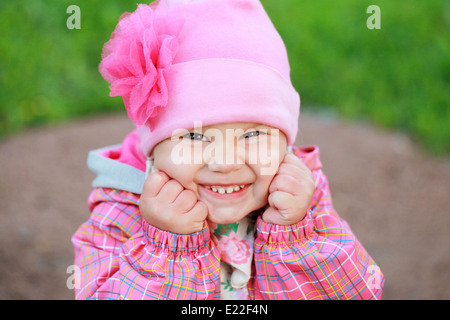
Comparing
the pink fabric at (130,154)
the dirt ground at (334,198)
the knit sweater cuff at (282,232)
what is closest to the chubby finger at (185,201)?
the knit sweater cuff at (282,232)

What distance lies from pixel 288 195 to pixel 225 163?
8.6 inches

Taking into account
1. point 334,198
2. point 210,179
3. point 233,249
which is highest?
point 210,179

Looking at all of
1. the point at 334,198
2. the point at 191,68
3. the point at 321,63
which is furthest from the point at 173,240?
the point at 321,63

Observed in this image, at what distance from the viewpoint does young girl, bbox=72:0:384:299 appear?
1.34 metres

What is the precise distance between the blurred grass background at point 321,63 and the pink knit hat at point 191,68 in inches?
98.5

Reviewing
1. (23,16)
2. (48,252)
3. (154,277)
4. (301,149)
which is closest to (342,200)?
(301,149)

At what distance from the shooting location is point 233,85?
134cm

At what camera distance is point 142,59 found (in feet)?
4.40

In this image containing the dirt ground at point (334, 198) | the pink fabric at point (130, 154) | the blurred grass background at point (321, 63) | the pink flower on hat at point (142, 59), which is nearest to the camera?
the pink flower on hat at point (142, 59)

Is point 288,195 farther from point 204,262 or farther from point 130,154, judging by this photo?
point 130,154

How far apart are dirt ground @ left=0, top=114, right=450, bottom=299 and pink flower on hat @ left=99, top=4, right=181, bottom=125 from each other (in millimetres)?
1346

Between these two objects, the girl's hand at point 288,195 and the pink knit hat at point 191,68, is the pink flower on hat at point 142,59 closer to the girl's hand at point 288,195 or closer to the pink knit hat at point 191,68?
the pink knit hat at point 191,68

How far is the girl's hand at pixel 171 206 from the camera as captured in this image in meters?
1.39

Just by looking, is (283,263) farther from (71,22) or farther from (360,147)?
(71,22)
